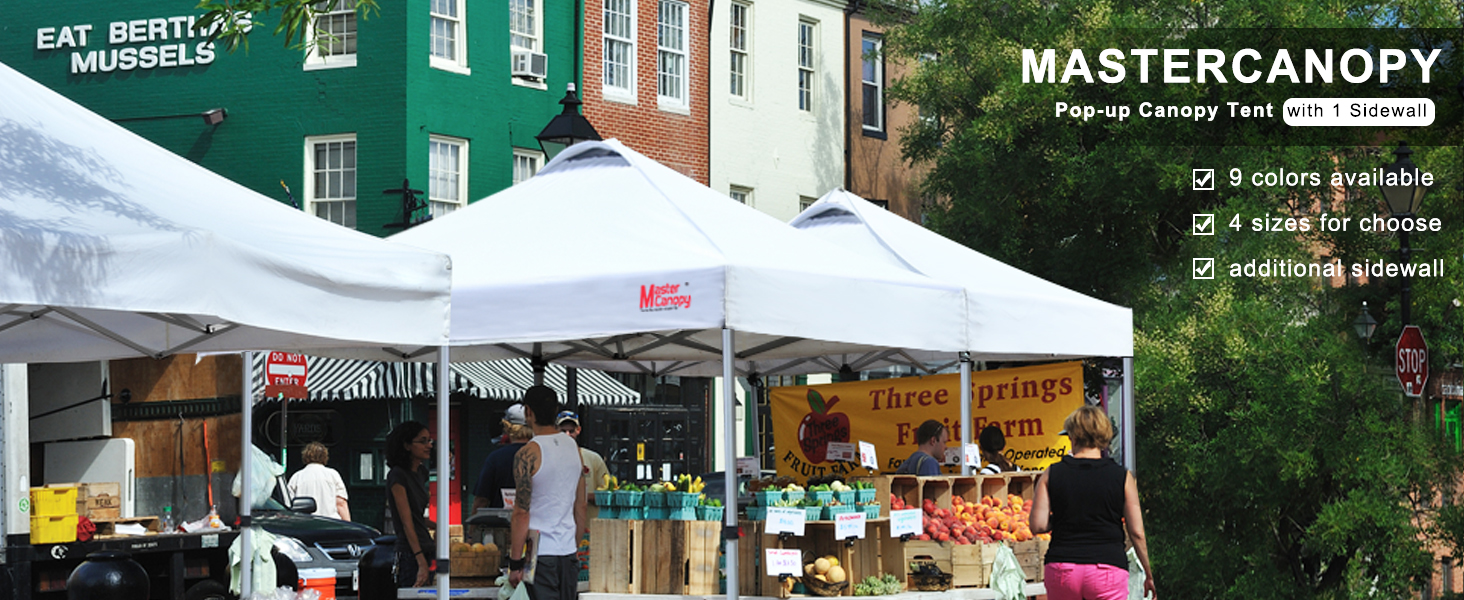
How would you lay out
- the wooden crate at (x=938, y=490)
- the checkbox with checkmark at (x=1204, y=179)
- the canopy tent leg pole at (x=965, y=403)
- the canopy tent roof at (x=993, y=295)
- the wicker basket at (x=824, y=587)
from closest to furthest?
the wicker basket at (x=824, y=587) < the wooden crate at (x=938, y=490) < the canopy tent roof at (x=993, y=295) < the canopy tent leg pole at (x=965, y=403) < the checkbox with checkmark at (x=1204, y=179)

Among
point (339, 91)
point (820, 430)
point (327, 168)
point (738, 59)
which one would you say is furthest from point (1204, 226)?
point (327, 168)

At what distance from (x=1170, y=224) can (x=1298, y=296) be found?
3576mm

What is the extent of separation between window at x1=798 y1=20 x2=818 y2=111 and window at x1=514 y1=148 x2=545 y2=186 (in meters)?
6.41

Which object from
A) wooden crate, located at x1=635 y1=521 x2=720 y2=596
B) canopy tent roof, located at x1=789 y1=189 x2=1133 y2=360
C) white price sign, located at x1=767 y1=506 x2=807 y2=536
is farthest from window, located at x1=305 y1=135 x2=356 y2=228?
white price sign, located at x1=767 y1=506 x2=807 y2=536

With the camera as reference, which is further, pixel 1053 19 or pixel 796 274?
pixel 1053 19

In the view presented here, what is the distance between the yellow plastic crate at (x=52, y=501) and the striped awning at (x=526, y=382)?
475 inches

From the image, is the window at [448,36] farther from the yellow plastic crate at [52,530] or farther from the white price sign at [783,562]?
the white price sign at [783,562]

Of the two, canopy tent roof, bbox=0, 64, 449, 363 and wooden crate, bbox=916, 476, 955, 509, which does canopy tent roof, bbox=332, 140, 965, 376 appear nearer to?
wooden crate, bbox=916, 476, 955, 509

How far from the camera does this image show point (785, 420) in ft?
50.0

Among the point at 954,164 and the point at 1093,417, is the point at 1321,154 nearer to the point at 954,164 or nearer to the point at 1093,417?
the point at 954,164

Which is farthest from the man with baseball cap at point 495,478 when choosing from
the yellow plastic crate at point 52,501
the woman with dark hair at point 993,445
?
the woman with dark hair at point 993,445

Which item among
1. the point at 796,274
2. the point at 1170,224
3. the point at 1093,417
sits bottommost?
the point at 1093,417

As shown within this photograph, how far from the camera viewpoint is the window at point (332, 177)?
25562 mm

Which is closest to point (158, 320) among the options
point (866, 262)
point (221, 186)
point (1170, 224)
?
point (221, 186)
